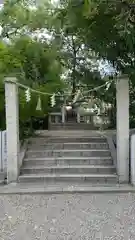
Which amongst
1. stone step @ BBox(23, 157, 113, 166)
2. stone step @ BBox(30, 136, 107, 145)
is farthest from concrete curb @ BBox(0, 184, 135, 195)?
stone step @ BBox(30, 136, 107, 145)

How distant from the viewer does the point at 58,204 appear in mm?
5758

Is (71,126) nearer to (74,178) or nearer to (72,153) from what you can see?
(72,153)

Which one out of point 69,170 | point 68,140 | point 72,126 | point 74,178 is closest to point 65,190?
point 74,178

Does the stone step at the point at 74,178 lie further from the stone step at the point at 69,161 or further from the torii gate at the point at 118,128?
the stone step at the point at 69,161

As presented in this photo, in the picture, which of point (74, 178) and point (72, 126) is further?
point (72, 126)

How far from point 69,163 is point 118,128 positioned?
4.65 feet

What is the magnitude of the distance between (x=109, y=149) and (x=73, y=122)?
525 cm

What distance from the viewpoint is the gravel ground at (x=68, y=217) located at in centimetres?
438

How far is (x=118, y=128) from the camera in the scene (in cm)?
720

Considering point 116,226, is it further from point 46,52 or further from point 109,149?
point 46,52

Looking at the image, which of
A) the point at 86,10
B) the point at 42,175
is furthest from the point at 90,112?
the point at 86,10

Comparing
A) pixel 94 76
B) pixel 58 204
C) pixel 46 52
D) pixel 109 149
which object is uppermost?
pixel 46 52

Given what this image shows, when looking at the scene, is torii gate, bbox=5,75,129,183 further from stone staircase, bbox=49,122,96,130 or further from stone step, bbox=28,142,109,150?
stone staircase, bbox=49,122,96,130

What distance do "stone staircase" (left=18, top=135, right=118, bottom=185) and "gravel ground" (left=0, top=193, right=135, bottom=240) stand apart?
0.90 m
